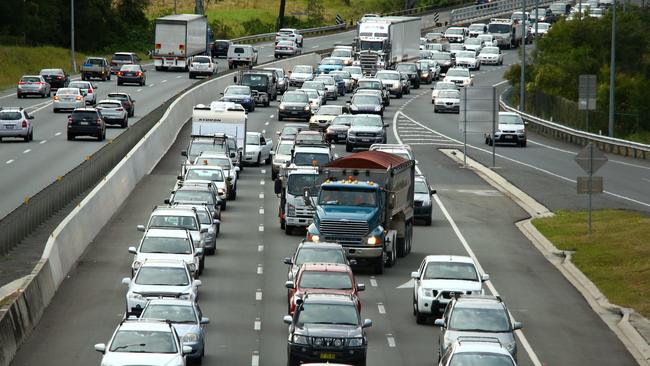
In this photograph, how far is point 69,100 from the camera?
78875mm

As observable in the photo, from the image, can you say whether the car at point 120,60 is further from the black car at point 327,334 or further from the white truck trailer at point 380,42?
the black car at point 327,334

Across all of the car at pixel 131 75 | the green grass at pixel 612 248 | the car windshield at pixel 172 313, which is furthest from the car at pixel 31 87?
the car windshield at pixel 172 313

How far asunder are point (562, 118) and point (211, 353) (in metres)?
63.3

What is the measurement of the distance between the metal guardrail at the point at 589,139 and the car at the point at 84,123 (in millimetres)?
24024

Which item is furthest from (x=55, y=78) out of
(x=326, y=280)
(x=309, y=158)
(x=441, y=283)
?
(x=326, y=280)

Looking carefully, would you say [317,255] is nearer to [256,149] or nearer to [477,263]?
[477,263]

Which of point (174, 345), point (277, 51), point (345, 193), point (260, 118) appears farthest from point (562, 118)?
point (174, 345)

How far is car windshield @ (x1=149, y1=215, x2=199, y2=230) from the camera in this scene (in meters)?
36.9

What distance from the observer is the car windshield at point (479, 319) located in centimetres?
2600

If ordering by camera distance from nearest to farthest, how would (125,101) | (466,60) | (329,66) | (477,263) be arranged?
(477,263) → (125,101) → (329,66) → (466,60)

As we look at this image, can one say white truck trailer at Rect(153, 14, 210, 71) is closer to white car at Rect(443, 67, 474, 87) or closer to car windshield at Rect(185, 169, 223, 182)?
white car at Rect(443, 67, 474, 87)

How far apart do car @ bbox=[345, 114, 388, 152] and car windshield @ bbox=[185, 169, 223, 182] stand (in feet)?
Answer: 54.1

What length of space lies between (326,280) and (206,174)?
1947 centimetres

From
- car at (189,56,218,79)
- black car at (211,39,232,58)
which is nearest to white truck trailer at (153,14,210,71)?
car at (189,56,218,79)
